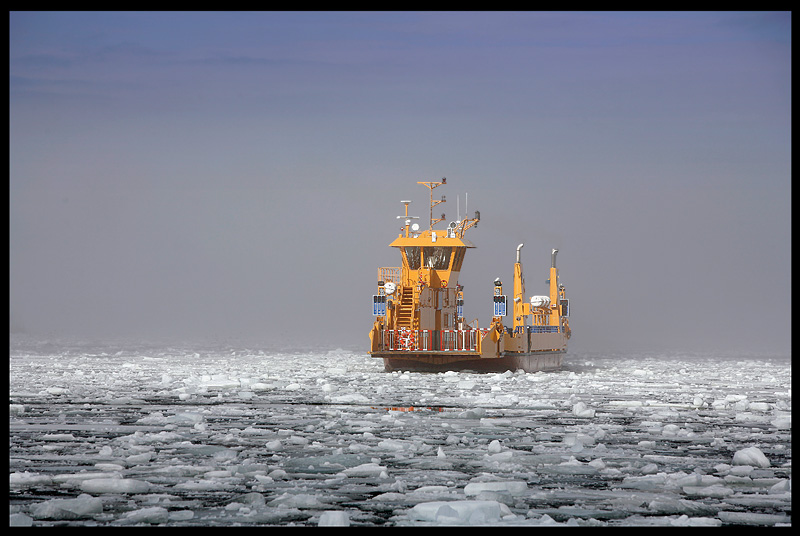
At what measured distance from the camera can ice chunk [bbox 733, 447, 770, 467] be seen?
10.3m

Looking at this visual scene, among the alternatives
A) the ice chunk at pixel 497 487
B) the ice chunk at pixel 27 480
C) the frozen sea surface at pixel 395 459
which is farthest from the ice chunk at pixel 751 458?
the ice chunk at pixel 27 480

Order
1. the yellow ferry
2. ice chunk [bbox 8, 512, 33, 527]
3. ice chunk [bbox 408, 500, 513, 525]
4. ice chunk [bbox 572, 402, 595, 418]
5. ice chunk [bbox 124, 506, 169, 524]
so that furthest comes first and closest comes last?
the yellow ferry, ice chunk [bbox 572, 402, 595, 418], ice chunk [bbox 408, 500, 513, 525], ice chunk [bbox 124, 506, 169, 524], ice chunk [bbox 8, 512, 33, 527]

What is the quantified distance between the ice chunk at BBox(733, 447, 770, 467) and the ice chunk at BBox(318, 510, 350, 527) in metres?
5.34

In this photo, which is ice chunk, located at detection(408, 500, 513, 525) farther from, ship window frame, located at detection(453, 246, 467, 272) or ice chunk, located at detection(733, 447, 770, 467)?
ship window frame, located at detection(453, 246, 467, 272)

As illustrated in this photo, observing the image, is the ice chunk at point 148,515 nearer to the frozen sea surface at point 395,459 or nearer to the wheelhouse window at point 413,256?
the frozen sea surface at point 395,459

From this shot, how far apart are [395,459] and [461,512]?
316 cm

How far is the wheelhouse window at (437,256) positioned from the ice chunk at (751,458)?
22199mm

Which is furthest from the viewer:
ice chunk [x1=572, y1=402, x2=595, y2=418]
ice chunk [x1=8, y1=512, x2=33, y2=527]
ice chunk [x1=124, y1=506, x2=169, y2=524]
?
Result: ice chunk [x1=572, y1=402, x2=595, y2=418]

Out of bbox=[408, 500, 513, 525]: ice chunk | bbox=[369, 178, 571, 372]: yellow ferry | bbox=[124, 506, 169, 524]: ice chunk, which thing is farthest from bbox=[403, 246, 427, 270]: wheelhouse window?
bbox=[124, 506, 169, 524]: ice chunk

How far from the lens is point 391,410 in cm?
Answer: 1675

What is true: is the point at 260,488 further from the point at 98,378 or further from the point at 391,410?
the point at 98,378

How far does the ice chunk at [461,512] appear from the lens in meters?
7.46

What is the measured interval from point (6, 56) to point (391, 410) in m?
12.7
